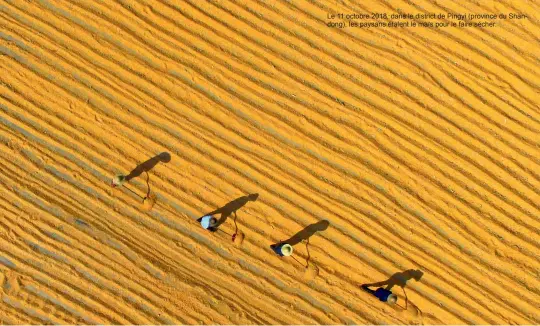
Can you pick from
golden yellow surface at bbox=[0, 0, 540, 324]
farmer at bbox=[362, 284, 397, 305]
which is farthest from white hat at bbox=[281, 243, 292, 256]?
farmer at bbox=[362, 284, 397, 305]

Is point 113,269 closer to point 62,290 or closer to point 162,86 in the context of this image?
point 62,290

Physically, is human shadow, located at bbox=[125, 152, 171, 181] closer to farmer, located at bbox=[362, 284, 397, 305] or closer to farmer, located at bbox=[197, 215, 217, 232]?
farmer, located at bbox=[197, 215, 217, 232]

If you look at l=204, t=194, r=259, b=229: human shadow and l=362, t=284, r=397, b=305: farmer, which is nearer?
l=362, t=284, r=397, b=305: farmer

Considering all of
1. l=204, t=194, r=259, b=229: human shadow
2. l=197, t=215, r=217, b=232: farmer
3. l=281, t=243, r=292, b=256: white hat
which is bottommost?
l=197, t=215, r=217, b=232: farmer

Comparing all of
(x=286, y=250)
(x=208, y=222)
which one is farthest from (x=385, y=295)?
(x=208, y=222)

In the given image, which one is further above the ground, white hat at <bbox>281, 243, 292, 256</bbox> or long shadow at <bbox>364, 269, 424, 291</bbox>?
long shadow at <bbox>364, 269, 424, 291</bbox>

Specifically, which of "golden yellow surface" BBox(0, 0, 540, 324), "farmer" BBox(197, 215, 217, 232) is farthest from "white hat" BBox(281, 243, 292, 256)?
"farmer" BBox(197, 215, 217, 232)

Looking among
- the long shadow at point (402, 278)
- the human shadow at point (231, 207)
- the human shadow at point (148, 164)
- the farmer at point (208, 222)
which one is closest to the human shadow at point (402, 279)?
the long shadow at point (402, 278)
